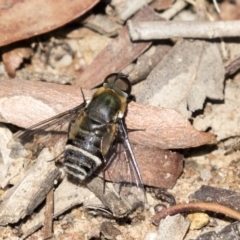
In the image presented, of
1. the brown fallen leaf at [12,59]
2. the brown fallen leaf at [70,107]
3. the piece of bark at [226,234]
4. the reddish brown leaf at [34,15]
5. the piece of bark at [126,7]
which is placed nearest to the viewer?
the piece of bark at [226,234]

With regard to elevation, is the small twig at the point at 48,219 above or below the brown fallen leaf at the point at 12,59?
below

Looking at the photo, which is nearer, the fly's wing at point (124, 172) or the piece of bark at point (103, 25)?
the fly's wing at point (124, 172)

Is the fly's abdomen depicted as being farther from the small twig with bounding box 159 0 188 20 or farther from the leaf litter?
the small twig with bounding box 159 0 188 20

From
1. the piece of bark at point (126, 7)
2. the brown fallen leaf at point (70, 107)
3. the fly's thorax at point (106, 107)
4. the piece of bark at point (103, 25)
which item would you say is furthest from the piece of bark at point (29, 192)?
the piece of bark at point (126, 7)

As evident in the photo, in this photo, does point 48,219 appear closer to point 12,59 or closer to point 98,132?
point 98,132

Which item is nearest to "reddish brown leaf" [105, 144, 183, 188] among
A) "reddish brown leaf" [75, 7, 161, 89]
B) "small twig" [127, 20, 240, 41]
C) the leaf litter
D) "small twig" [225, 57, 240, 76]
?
the leaf litter

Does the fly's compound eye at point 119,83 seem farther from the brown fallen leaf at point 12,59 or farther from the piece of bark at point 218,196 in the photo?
the piece of bark at point 218,196

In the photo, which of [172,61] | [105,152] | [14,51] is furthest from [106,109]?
[14,51]
